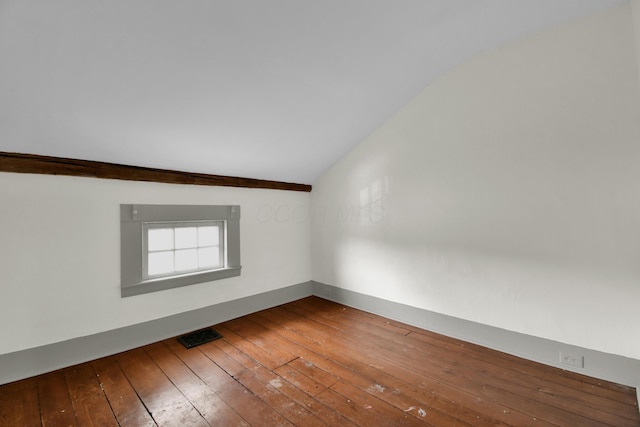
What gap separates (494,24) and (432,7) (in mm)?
641

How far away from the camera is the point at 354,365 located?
233 cm

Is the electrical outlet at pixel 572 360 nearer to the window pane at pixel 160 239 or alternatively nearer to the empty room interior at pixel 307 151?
the empty room interior at pixel 307 151

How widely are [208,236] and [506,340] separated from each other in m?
3.02

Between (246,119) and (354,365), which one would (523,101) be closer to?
(246,119)

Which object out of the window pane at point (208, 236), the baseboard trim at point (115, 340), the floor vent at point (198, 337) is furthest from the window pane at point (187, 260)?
the floor vent at point (198, 337)

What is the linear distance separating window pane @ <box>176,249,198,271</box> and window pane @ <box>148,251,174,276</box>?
0.07 metres

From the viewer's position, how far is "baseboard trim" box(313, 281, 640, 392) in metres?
2.04

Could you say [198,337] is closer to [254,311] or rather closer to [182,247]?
[254,311]

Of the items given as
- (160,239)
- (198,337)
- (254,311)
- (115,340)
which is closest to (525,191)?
(254,311)

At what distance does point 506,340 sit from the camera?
2.49 m

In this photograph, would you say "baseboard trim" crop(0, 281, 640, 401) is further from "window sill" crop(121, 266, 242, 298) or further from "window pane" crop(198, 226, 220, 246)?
"window pane" crop(198, 226, 220, 246)

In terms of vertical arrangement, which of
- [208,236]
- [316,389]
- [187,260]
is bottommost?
[316,389]

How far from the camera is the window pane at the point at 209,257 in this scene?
319 cm

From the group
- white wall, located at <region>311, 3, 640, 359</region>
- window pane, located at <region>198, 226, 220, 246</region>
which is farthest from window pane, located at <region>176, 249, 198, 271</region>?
white wall, located at <region>311, 3, 640, 359</region>
